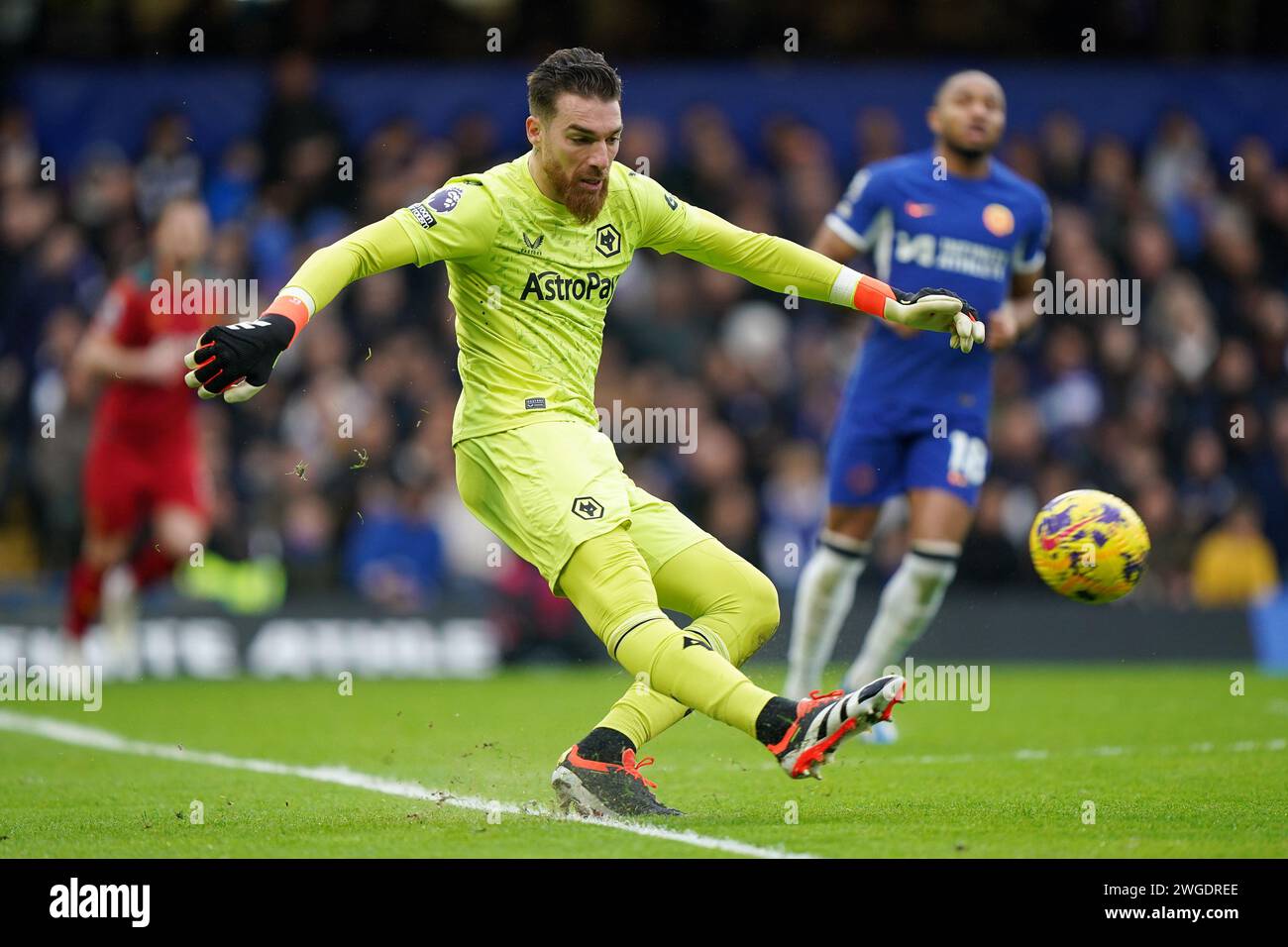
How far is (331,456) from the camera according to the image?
15.9m

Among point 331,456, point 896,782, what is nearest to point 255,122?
point 331,456

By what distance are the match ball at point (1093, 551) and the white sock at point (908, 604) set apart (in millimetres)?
1377

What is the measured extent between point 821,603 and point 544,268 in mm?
3451

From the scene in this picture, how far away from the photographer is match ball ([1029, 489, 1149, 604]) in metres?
7.48

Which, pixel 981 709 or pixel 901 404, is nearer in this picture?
pixel 901 404

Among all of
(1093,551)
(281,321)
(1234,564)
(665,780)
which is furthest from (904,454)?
(1234,564)

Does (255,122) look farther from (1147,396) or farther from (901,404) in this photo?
(901,404)

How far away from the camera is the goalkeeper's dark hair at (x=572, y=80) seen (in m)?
6.26

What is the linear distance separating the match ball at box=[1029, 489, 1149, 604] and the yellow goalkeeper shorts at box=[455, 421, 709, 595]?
1.70m

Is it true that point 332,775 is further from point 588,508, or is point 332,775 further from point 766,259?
point 766,259

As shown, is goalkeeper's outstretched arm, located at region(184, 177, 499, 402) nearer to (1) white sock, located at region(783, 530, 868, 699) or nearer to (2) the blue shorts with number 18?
(2) the blue shorts with number 18

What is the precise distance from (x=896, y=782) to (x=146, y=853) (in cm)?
313
